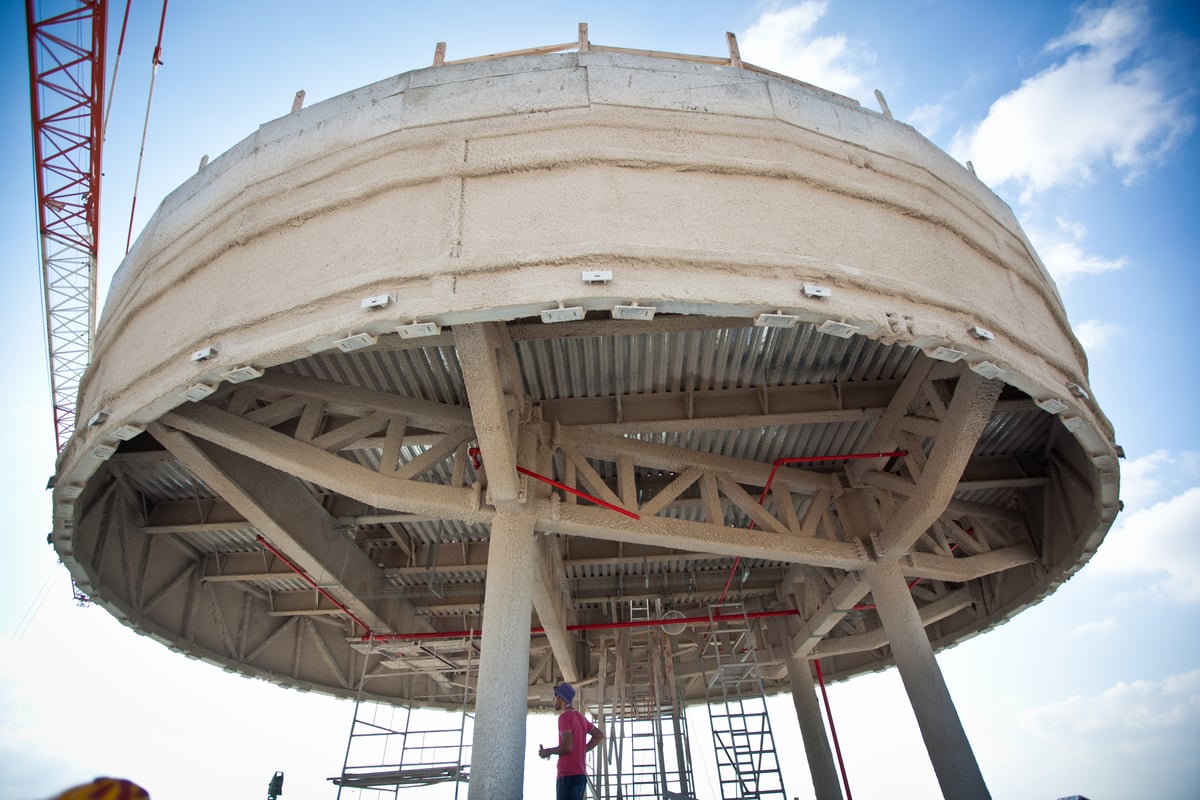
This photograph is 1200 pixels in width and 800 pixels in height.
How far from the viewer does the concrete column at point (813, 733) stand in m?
14.1

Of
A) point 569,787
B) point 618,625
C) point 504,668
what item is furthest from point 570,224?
point 618,625

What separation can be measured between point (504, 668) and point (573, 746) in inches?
44.4

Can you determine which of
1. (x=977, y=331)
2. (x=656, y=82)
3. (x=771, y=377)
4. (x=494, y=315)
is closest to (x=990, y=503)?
(x=771, y=377)

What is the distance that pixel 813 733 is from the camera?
14.8 meters

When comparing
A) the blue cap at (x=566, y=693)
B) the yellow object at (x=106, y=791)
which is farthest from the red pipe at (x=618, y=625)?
the yellow object at (x=106, y=791)

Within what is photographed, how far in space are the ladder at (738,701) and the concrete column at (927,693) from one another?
8.48ft

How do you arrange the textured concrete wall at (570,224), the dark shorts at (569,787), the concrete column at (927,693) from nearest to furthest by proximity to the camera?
the textured concrete wall at (570,224)
the dark shorts at (569,787)
the concrete column at (927,693)

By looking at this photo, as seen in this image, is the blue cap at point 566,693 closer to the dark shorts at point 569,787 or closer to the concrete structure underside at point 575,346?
the concrete structure underside at point 575,346

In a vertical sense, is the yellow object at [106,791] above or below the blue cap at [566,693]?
below

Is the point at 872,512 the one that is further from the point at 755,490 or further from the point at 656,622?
the point at 656,622

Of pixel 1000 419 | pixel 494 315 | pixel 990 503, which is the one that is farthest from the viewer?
pixel 990 503

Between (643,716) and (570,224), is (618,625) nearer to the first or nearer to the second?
(643,716)

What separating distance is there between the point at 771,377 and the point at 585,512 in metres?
3.49

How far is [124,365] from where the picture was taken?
26.9ft
